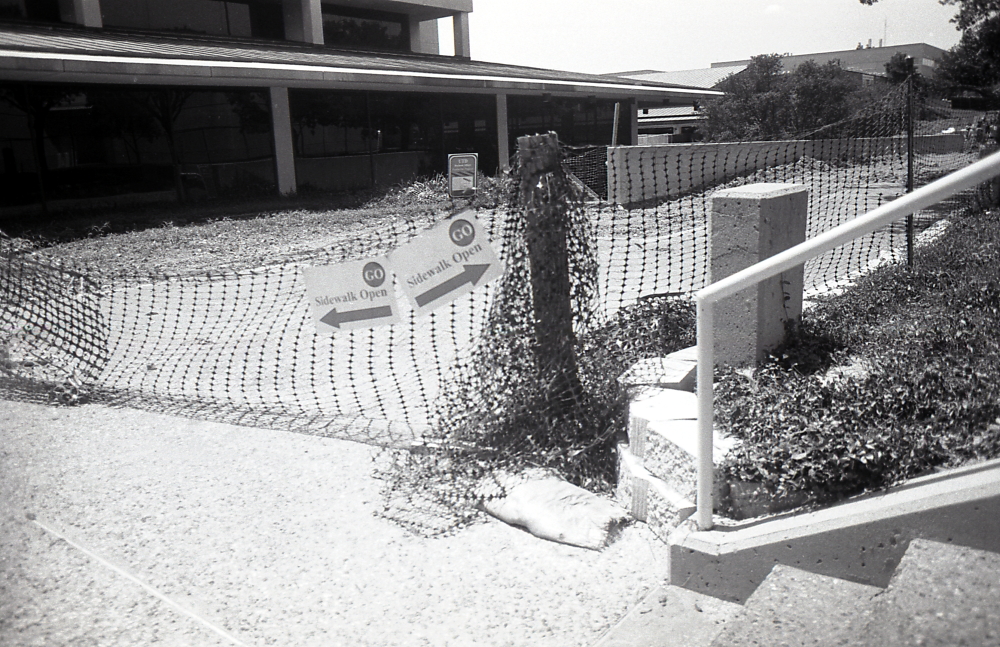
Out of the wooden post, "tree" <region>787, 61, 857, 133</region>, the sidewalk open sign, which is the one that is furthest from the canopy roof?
the wooden post

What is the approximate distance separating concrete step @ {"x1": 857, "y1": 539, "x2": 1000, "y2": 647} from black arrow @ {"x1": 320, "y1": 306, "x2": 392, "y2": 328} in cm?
313

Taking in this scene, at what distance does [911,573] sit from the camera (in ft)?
8.21

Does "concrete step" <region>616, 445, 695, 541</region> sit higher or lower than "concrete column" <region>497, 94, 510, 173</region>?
lower

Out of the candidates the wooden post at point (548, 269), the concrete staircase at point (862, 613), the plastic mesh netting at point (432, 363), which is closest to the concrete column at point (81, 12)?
the plastic mesh netting at point (432, 363)

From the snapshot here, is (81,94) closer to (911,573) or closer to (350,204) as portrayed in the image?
(350,204)

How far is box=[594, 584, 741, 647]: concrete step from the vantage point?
9.60 ft

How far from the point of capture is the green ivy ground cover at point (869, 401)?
3168 mm

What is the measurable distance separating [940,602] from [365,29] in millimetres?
33209

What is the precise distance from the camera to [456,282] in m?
4.64

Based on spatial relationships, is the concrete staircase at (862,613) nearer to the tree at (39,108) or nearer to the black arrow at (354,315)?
the black arrow at (354,315)

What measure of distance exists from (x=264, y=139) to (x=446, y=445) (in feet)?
60.0

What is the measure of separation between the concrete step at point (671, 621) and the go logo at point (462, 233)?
2138 millimetres

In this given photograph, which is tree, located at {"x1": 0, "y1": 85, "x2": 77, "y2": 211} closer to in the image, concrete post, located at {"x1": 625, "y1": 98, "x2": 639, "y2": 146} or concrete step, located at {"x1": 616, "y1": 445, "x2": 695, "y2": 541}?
concrete step, located at {"x1": 616, "y1": 445, "x2": 695, "y2": 541}

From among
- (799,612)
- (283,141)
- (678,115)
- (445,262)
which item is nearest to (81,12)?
(283,141)
